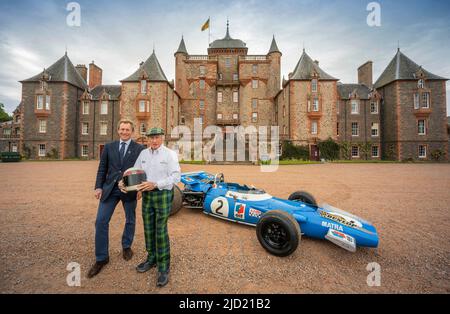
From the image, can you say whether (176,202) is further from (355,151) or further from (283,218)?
(355,151)

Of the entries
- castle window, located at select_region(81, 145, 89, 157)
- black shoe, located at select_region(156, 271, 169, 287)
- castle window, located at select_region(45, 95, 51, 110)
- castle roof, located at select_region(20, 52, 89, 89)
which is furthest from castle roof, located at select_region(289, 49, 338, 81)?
castle window, located at select_region(45, 95, 51, 110)

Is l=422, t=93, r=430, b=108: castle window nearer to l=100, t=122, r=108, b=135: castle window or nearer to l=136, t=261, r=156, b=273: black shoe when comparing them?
l=136, t=261, r=156, b=273: black shoe

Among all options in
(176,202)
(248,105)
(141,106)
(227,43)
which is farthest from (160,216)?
(227,43)

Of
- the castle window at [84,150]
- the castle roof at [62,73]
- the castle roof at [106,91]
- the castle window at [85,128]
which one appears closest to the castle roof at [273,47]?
the castle roof at [106,91]

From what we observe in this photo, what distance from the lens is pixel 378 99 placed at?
96.7ft

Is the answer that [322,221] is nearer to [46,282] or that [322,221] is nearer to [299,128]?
[46,282]

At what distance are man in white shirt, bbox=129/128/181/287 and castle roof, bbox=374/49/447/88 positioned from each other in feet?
119

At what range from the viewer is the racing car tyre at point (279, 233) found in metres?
3.04

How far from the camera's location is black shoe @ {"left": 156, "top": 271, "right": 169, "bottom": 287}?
2.50 m

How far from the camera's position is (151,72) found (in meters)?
28.2

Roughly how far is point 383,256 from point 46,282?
16.9 ft
